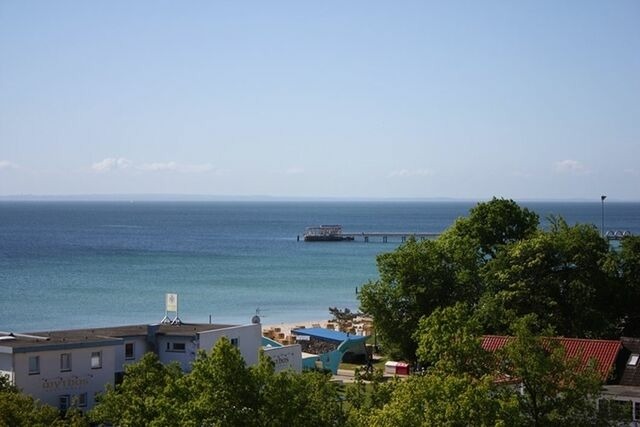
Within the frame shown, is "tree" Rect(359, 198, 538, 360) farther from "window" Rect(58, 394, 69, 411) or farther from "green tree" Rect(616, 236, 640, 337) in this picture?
"window" Rect(58, 394, 69, 411)

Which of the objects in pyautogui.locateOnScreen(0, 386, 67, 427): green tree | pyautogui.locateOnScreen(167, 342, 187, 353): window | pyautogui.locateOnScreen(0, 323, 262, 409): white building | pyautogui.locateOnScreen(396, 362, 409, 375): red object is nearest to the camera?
pyautogui.locateOnScreen(0, 386, 67, 427): green tree

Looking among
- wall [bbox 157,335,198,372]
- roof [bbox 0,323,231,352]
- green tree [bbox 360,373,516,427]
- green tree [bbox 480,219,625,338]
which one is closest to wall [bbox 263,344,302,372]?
roof [bbox 0,323,231,352]

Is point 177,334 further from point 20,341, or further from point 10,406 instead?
point 10,406

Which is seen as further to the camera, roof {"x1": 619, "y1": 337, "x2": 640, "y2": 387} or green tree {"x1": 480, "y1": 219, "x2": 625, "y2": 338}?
green tree {"x1": 480, "y1": 219, "x2": 625, "y2": 338}

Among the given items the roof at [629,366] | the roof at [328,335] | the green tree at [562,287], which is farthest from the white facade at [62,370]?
the roof at [328,335]

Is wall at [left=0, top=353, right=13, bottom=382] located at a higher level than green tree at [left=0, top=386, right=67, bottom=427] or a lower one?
lower

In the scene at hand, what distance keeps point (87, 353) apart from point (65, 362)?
96 centimetres

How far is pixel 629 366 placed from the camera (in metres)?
37.7

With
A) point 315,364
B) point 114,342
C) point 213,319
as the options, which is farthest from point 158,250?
point 114,342

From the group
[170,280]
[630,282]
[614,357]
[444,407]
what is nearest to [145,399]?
[444,407]

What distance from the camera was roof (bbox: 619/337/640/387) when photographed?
121 feet

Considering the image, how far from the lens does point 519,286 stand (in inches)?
1945

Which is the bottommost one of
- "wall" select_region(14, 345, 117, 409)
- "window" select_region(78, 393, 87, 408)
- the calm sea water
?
the calm sea water

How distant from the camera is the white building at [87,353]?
37.0 meters
